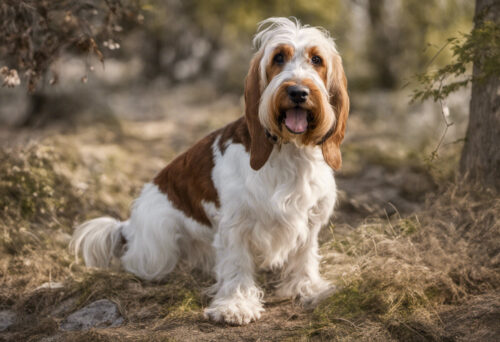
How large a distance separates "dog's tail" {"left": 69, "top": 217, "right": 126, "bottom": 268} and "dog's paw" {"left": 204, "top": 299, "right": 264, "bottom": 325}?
122 centimetres

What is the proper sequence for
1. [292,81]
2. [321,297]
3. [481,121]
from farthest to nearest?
[481,121] < [321,297] < [292,81]

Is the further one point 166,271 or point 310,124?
point 166,271

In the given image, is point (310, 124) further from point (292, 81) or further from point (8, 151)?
point (8, 151)

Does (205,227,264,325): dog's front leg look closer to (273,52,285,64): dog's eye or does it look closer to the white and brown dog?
the white and brown dog

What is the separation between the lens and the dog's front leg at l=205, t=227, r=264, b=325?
3445 millimetres

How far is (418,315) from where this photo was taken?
3084 millimetres

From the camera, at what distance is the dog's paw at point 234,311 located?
3.38 m

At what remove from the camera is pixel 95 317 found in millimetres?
3475

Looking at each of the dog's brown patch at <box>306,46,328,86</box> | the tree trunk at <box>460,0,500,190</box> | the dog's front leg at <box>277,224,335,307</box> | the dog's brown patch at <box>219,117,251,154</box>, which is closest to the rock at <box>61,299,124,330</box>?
the dog's front leg at <box>277,224,335,307</box>

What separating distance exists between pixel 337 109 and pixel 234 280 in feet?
4.62

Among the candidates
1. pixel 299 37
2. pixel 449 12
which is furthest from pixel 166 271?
pixel 449 12

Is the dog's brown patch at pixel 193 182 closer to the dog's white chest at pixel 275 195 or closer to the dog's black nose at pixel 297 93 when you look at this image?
the dog's white chest at pixel 275 195

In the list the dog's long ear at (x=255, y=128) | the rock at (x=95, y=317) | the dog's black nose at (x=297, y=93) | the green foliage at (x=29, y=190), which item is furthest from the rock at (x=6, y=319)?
the dog's black nose at (x=297, y=93)

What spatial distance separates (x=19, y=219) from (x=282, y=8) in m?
7.61
